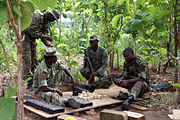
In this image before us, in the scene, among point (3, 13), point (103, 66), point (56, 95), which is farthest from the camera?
point (103, 66)

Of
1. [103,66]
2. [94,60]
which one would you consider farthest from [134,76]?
[94,60]

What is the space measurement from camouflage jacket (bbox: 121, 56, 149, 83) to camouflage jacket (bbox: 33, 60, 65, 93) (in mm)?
1520

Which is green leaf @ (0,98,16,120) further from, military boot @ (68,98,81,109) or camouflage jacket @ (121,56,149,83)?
camouflage jacket @ (121,56,149,83)

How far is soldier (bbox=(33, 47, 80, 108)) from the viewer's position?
3.80 m

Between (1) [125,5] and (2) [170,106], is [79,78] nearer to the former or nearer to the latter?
(2) [170,106]

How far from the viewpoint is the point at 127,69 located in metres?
4.83

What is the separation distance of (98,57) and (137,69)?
5.56 ft

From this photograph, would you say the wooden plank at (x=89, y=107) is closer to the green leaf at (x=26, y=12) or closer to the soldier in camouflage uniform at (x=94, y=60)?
the soldier in camouflage uniform at (x=94, y=60)

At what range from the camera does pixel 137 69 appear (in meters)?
4.55

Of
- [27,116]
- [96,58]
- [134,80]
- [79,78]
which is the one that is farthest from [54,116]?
[96,58]

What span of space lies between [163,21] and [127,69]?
7.05ft

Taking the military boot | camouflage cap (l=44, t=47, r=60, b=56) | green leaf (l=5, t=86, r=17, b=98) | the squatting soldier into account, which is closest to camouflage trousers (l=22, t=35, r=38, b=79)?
camouflage cap (l=44, t=47, r=60, b=56)

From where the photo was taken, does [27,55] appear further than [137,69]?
Yes

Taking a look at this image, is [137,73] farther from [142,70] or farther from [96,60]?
[96,60]
